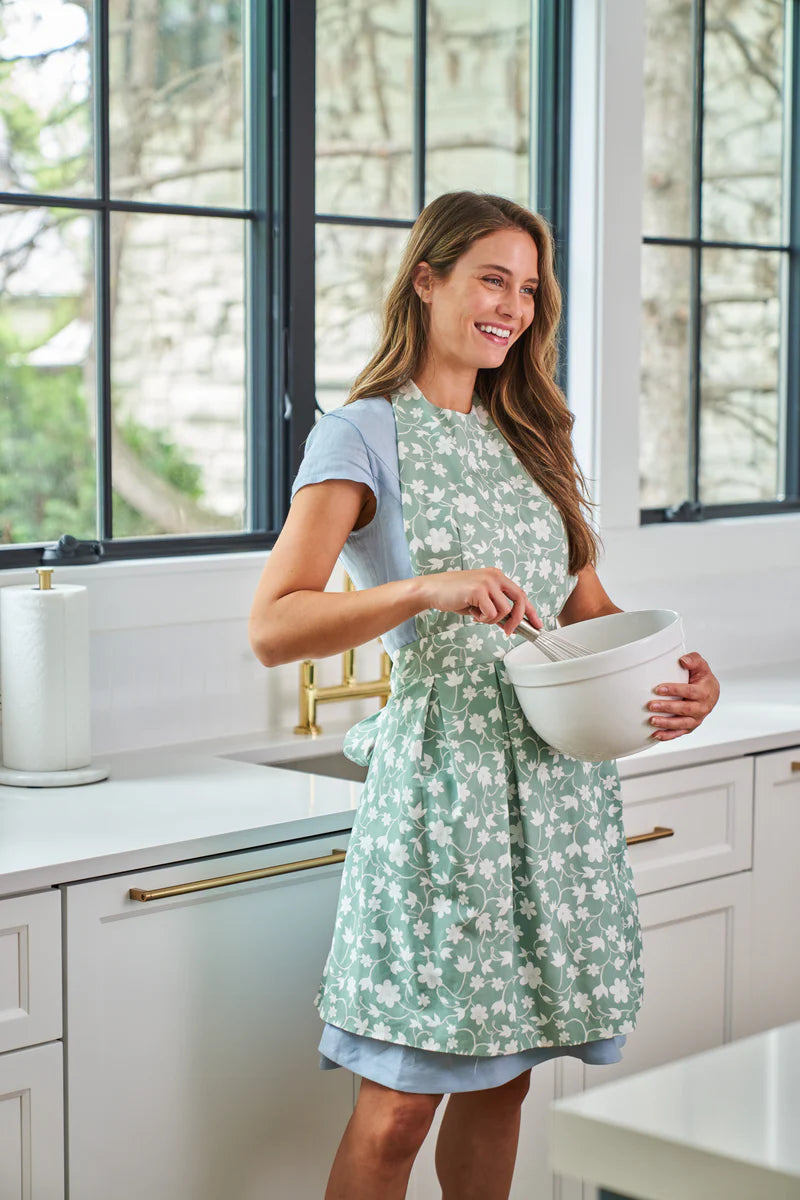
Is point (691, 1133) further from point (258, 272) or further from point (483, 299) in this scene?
point (258, 272)

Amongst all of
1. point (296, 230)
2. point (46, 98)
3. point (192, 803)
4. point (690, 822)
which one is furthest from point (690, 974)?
point (46, 98)

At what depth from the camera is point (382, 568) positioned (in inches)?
71.7

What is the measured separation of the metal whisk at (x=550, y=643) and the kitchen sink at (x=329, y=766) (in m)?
0.85

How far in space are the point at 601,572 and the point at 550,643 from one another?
57.3 inches

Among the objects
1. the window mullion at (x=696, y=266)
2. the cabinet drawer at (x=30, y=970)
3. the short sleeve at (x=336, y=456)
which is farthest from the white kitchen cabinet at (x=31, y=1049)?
the window mullion at (x=696, y=266)

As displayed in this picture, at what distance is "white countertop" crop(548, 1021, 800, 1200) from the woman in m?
0.77

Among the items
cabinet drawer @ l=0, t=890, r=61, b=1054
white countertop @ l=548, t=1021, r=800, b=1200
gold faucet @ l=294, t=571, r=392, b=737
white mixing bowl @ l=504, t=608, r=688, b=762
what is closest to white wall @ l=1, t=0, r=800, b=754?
gold faucet @ l=294, t=571, r=392, b=737

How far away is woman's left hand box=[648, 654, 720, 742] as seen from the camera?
1706 millimetres

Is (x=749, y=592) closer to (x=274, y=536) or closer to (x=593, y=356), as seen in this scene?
(x=593, y=356)

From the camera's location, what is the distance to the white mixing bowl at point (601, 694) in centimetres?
166

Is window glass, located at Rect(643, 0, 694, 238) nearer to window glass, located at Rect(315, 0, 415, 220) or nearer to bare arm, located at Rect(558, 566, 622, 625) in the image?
window glass, located at Rect(315, 0, 415, 220)

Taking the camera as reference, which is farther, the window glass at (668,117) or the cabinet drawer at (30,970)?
the window glass at (668,117)

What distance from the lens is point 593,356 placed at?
10.5 ft

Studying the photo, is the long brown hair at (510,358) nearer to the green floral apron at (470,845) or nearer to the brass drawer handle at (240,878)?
the green floral apron at (470,845)
